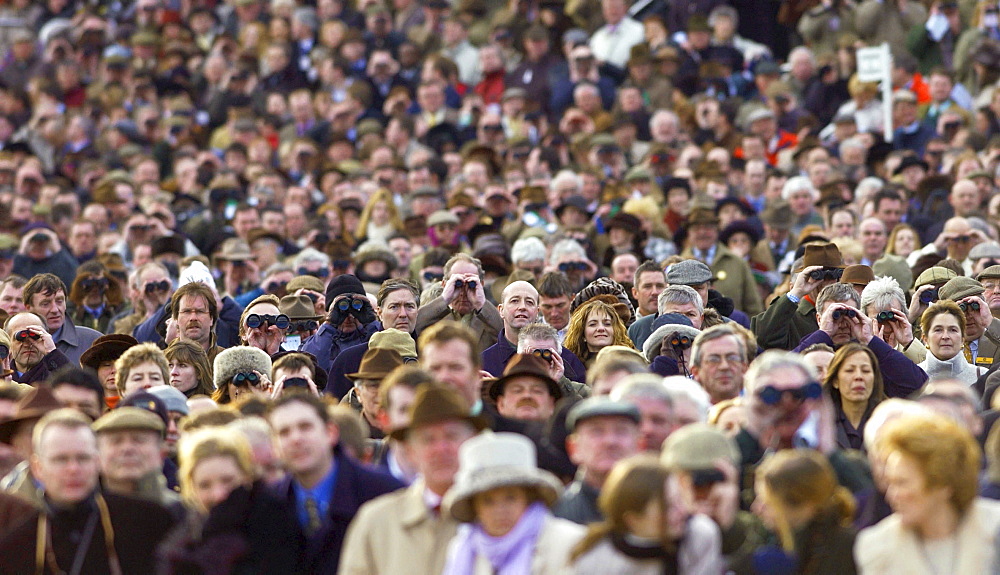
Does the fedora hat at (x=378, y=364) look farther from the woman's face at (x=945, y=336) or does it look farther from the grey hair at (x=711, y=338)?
the woman's face at (x=945, y=336)

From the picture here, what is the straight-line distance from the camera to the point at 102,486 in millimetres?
7020

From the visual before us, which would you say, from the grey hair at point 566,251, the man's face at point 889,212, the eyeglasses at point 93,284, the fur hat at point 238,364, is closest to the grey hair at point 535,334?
the fur hat at point 238,364

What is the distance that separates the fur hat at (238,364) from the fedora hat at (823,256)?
12.2 feet

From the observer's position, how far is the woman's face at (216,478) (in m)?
6.60

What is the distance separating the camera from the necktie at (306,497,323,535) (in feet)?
22.3

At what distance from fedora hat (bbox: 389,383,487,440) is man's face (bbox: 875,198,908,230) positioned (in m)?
8.83

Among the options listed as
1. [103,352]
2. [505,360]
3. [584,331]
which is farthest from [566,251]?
[103,352]

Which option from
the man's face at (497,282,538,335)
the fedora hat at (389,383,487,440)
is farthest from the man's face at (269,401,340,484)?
the man's face at (497,282,538,335)

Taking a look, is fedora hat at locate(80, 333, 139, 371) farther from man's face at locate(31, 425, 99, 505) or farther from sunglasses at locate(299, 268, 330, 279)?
man's face at locate(31, 425, 99, 505)

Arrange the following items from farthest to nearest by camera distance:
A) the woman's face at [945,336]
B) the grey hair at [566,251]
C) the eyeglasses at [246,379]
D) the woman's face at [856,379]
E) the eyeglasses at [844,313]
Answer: the grey hair at [566,251]
the woman's face at [945,336]
the eyeglasses at [844,313]
the eyeglasses at [246,379]
the woman's face at [856,379]

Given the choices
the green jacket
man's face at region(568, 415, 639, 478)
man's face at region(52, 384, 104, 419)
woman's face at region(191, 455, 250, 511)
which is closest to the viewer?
man's face at region(568, 415, 639, 478)

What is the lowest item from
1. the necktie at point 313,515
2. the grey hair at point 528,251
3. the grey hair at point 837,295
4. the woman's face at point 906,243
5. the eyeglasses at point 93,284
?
the woman's face at point 906,243

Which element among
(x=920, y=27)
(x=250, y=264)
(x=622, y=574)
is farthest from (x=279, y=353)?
(x=920, y=27)

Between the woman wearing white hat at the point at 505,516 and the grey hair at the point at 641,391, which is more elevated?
the grey hair at the point at 641,391
